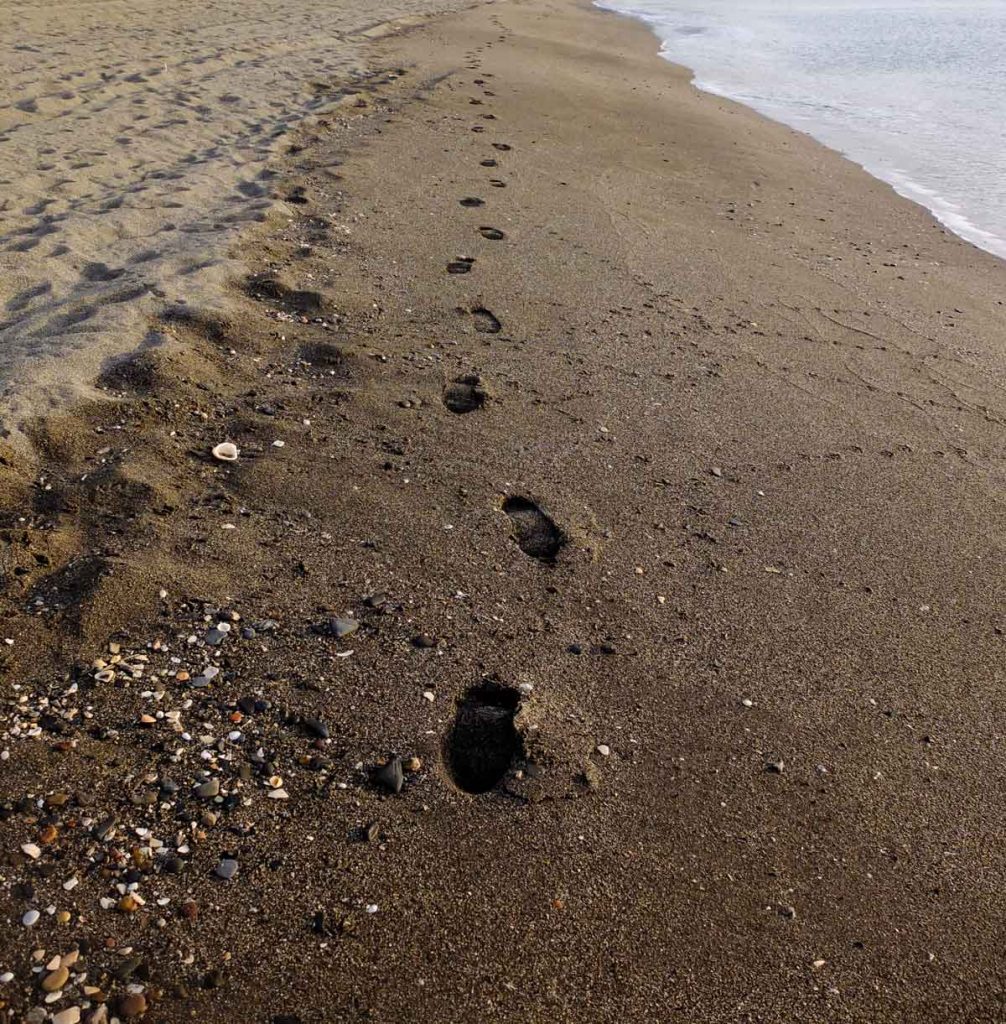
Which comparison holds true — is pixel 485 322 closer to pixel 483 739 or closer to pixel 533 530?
pixel 533 530

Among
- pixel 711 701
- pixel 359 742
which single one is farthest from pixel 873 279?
pixel 359 742

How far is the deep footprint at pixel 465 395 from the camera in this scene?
11.9ft

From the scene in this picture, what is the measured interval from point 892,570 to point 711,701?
1.09 meters

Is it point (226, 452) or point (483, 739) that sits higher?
point (226, 452)

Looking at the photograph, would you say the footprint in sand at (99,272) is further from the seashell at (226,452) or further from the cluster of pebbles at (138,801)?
the cluster of pebbles at (138,801)

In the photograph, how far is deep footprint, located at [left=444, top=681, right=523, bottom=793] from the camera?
2.14m

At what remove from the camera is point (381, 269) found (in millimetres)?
4660

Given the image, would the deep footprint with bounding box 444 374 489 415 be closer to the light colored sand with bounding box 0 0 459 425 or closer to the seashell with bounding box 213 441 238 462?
the seashell with bounding box 213 441 238 462

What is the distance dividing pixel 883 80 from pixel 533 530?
1300 cm

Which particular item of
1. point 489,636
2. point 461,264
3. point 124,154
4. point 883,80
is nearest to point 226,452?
point 489,636

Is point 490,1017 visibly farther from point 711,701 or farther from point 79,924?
point 711,701

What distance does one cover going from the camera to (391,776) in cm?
206

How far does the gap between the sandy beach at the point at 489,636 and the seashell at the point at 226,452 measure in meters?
0.03

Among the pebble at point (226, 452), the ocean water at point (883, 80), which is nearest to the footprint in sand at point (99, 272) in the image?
the pebble at point (226, 452)
